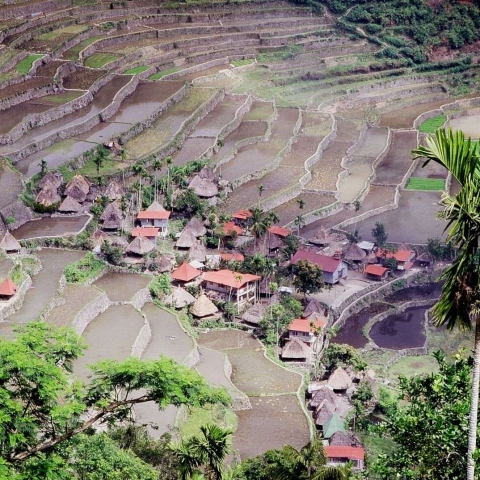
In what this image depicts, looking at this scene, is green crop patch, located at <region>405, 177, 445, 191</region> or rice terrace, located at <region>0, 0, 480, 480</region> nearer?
rice terrace, located at <region>0, 0, 480, 480</region>

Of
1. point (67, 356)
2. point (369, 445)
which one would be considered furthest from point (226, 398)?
point (369, 445)

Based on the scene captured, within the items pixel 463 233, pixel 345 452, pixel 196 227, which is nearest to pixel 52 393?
pixel 463 233

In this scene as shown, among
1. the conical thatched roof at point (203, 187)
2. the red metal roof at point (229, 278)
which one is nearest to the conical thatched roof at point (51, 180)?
the conical thatched roof at point (203, 187)

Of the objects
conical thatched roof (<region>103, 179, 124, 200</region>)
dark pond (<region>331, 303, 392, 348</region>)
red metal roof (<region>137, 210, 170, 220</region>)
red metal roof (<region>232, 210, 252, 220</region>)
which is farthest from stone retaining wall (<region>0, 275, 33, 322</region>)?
red metal roof (<region>232, 210, 252, 220</region>)

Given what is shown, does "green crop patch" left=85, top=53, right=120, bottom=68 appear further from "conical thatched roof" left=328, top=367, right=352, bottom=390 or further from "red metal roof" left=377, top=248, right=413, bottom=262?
"conical thatched roof" left=328, top=367, right=352, bottom=390

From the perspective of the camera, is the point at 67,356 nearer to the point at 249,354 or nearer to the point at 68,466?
the point at 68,466

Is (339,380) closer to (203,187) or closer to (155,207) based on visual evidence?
(155,207)

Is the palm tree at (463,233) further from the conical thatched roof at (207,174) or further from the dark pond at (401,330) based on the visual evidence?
the conical thatched roof at (207,174)
